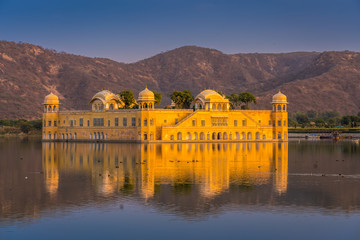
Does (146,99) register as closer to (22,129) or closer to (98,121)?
(98,121)

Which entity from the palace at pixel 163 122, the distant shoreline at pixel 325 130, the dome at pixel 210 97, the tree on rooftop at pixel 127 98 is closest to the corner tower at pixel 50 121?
the palace at pixel 163 122

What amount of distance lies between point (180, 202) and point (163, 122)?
61.7 m

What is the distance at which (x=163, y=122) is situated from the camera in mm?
88375

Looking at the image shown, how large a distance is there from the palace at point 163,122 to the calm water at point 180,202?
43.2 m

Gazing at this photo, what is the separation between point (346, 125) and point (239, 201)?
113072 millimetres

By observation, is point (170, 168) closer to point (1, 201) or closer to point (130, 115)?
point (1, 201)

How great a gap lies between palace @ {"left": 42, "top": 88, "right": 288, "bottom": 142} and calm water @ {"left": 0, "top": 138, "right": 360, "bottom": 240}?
4325 centimetres

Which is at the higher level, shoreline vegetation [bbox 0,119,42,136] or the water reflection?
shoreline vegetation [bbox 0,119,42,136]

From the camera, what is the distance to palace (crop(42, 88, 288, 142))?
86750 mm

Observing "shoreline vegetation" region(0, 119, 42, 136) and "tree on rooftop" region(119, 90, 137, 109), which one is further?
"shoreline vegetation" region(0, 119, 42, 136)

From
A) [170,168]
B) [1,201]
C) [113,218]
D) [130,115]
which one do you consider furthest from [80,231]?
[130,115]

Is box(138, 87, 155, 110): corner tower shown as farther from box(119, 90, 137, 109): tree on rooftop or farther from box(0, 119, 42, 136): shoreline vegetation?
box(0, 119, 42, 136): shoreline vegetation

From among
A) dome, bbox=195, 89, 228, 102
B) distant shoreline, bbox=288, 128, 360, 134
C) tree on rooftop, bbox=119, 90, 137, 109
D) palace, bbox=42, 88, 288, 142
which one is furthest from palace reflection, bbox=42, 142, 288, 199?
distant shoreline, bbox=288, 128, 360, 134

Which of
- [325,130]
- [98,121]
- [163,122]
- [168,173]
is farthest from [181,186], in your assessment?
[325,130]
